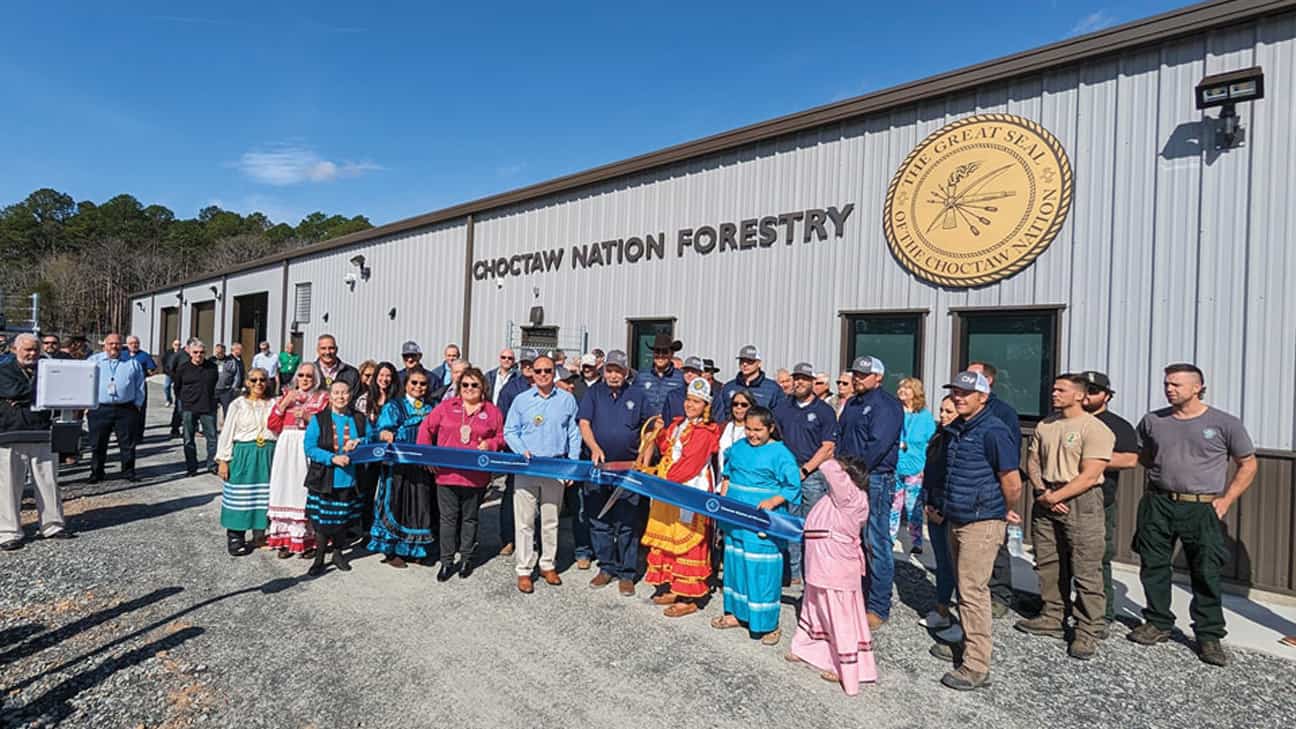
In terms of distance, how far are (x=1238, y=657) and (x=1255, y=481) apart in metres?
2.00

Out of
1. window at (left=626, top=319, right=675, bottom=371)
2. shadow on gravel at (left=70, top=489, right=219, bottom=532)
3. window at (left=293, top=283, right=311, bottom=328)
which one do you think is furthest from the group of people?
window at (left=293, top=283, right=311, bottom=328)

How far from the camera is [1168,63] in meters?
6.19

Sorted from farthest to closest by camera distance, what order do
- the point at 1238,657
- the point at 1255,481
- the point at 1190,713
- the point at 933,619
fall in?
the point at 1255,481, the point at 933,619, the point at 1238,657, the point at 1190,713

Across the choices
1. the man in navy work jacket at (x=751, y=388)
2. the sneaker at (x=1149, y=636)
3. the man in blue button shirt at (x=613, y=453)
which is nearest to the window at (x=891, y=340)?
the man in navy work jacket at (x=751, y=388)

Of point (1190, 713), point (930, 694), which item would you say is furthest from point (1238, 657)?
point (930, 694)

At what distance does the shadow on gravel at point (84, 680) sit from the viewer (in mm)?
3154

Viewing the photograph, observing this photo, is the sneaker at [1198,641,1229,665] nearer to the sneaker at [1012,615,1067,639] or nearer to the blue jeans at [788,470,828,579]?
the sneaker at [1012,615,1067,639]

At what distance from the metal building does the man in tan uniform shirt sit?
234cm

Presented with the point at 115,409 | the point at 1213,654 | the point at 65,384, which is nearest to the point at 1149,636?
the point at 1213,654

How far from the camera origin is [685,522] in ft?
15.9

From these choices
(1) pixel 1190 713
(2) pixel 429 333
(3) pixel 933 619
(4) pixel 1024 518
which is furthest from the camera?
(2) pixel 429 333

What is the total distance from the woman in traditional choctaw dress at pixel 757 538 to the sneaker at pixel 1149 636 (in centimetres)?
240

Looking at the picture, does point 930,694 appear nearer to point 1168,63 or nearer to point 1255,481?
point 1255,481

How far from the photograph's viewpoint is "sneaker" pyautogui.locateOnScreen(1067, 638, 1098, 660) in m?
4.18
